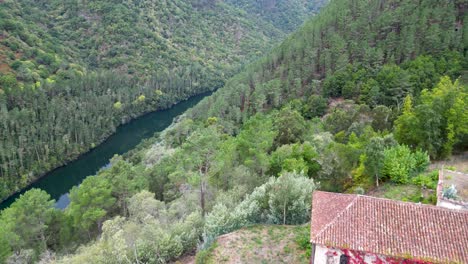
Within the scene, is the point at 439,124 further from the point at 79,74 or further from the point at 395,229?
the point at 79,74

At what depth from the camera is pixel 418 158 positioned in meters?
38.0

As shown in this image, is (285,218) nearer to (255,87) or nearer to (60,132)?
(255,87)

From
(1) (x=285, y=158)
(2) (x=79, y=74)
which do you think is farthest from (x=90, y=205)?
(2) (x=79, y=74)

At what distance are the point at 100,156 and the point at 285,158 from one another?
74550 mm

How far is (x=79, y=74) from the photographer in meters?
133

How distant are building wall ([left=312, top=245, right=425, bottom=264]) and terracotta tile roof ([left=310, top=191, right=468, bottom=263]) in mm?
980

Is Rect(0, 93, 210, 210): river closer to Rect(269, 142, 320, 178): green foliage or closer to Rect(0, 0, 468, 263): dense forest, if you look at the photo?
Rect(0, 0, 468, 263): dense forest

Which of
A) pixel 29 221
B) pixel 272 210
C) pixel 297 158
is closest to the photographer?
pixel 272 210

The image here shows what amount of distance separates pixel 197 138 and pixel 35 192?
21.5m

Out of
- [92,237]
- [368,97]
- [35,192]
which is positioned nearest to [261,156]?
[92,237]

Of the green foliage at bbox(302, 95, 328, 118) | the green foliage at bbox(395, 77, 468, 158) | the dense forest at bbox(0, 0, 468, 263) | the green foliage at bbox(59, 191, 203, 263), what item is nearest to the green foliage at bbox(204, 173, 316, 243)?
the dense forest at bbox(0, 0, 468, 263)

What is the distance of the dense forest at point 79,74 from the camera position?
92.4 m

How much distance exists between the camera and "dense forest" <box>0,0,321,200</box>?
92.4 meters

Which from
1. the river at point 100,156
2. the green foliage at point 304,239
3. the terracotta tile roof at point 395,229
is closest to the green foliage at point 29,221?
the green foliage at point 304,239
